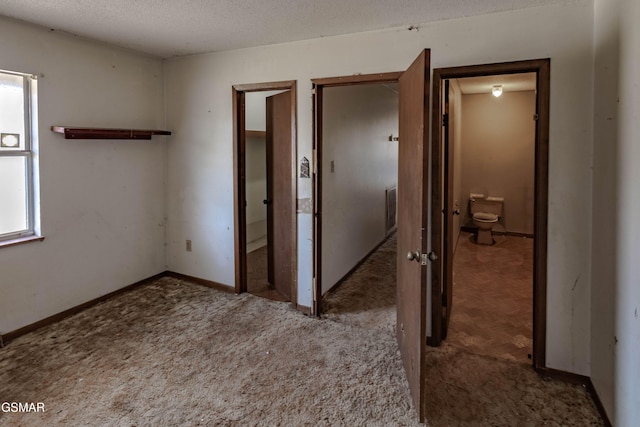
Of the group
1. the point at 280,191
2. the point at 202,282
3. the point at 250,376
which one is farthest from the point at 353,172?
the point at 250,376

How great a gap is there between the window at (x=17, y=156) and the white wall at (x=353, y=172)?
7.58 feet

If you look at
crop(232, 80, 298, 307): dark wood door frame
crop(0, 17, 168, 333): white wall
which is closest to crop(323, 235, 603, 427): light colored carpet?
crop(232, 80, 298, 307): dark wood door frame

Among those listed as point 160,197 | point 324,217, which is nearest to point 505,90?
point 324,217

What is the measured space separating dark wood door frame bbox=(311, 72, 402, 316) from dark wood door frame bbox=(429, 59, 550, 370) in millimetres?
446

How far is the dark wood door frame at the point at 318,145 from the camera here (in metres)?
2.90

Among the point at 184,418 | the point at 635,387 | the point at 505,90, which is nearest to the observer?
the point at 635,387

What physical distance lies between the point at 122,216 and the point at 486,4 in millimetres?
3428

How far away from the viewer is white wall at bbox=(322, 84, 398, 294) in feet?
12.2

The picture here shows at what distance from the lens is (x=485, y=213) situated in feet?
20.9

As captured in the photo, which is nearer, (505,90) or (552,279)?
(552,279)

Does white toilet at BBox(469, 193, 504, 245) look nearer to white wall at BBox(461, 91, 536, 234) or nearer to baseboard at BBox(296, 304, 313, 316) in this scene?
white wall at BBox(461, 91, 536, 234)

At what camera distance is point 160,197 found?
13.2 feet

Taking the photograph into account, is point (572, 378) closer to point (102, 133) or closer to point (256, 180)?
point (102, 133)

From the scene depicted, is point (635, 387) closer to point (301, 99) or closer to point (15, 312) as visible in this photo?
point (301, 99)
